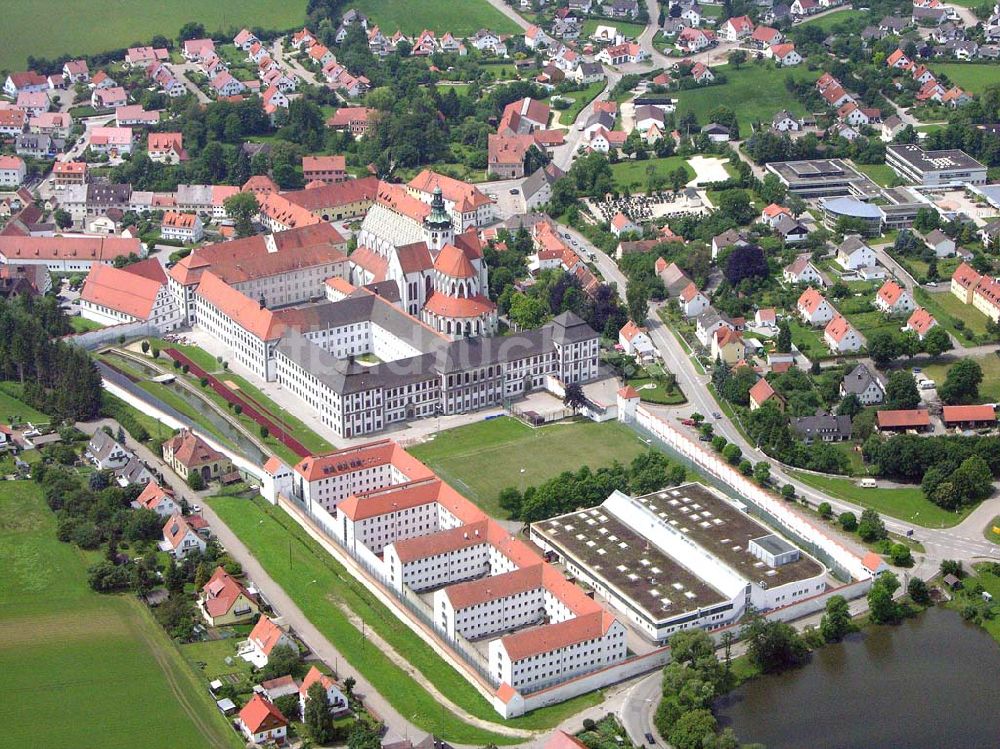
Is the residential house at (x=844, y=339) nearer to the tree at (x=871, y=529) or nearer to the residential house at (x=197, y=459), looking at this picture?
the tree at (x=871, y=529)

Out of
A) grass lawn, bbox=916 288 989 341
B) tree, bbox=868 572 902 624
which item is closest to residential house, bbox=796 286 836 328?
grass lawn, bbox=916 288 989 341

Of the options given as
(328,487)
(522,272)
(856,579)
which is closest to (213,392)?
(328,487)

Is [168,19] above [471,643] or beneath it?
above

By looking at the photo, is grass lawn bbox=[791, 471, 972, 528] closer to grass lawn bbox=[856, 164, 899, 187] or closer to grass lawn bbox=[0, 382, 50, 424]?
grass lawn bbox=[0, 382, 50, 424]

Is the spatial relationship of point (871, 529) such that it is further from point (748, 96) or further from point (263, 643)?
point (748, 96)

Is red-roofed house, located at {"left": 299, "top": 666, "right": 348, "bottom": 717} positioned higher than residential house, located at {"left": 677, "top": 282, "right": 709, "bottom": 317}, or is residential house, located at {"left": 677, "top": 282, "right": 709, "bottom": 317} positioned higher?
residential house, located at {"left": 677, "top": 282, "right": 709, "bottom": 317}

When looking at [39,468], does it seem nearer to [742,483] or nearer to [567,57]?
[742,483]
